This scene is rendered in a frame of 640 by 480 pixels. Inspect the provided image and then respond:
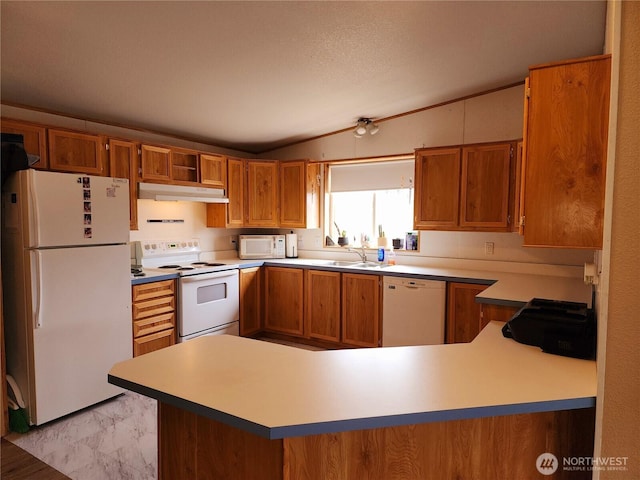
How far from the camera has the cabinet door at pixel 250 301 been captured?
407cm

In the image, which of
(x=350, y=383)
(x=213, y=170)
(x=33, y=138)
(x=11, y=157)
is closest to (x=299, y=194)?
(x=213, y=170)

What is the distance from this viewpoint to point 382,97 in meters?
3.39

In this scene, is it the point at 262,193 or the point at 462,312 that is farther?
the point at 262,193

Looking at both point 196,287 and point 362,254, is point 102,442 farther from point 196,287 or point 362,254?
point 362,254

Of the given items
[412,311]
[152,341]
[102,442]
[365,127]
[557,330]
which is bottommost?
[102,442]

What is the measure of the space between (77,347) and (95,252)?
669mm

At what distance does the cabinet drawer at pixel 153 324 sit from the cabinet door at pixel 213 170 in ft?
4.76

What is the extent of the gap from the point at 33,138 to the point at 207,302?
1924mm

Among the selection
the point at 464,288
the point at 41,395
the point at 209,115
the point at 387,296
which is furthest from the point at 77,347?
the point at 464,288

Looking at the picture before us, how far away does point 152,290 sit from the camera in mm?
3221

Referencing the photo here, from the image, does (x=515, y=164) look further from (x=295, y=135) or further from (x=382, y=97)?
(x=295, y=135)

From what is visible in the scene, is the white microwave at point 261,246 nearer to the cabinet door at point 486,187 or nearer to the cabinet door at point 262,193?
the cabinet door at point 262,193

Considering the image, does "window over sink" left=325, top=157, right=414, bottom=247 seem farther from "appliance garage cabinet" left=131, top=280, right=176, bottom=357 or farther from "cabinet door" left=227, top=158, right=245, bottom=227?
"appliance garage cabinet" left=131, top=280, right=176, bottom=357

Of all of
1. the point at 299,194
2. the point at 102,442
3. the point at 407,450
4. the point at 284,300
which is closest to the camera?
the point at 407,450
